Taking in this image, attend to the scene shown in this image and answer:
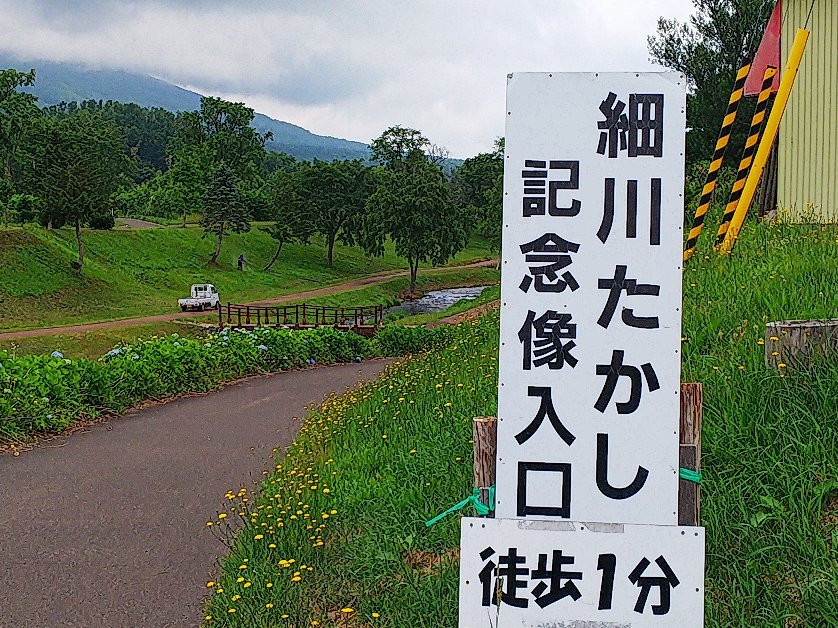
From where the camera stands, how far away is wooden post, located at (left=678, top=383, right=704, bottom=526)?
265 cm

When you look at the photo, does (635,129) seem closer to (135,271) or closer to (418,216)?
(135,271)

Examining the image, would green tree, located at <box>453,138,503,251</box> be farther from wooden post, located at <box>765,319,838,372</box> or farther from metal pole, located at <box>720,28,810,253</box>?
wooden post, located at <box>765,319,838,372</box>

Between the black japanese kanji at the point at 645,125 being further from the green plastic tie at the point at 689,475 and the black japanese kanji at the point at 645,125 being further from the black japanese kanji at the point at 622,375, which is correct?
the green plastic tie at the point at 689,475

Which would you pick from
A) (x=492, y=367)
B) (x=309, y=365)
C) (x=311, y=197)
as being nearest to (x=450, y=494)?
(x=492, y=367)

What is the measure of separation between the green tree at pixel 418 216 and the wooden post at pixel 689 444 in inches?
1799

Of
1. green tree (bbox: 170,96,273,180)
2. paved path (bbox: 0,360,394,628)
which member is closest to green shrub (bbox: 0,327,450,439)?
paved path (bbox: 0,360,394,628)

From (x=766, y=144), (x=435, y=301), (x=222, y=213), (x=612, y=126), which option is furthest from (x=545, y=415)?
(x=222, y=213)

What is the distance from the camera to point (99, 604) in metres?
4.76

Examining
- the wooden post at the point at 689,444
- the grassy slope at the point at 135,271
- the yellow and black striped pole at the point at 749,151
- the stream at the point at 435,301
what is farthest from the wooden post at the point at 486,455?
the stream at the point at 435,301

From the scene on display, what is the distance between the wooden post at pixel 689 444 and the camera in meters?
2.65

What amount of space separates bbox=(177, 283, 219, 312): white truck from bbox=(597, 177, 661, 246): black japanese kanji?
34.9 metres

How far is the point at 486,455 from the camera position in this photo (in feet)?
9.07

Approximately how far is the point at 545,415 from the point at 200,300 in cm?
3521

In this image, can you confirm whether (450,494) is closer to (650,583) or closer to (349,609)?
(349,609)
